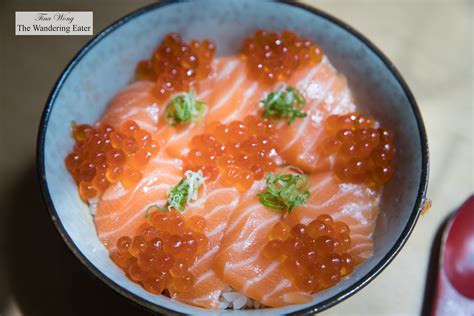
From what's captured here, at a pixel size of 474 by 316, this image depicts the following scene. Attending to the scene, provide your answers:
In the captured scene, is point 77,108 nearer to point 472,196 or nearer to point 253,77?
point 253,77

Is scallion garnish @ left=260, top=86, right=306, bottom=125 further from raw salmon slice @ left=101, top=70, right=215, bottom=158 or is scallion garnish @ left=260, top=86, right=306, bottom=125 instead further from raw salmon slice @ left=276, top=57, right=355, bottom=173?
raw salmon slice @ left=101, top=70, right=215, bottom=158

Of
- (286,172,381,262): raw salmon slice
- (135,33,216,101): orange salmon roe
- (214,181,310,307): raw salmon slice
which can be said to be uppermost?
(135,33,216,101): orange salmon roe

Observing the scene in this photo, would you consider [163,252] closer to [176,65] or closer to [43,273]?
[43,273]

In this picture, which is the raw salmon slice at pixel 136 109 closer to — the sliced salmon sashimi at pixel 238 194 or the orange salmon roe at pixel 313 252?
the sliced salmon sashimi at pixel 238 194

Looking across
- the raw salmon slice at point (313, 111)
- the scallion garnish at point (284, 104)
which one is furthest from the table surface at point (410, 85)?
the scallion garnish at point (284, 104)

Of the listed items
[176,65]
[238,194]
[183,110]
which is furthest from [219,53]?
[238,194]

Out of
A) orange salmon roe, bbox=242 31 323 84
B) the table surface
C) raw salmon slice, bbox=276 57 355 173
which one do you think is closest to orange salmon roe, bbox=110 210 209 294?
the table surface
